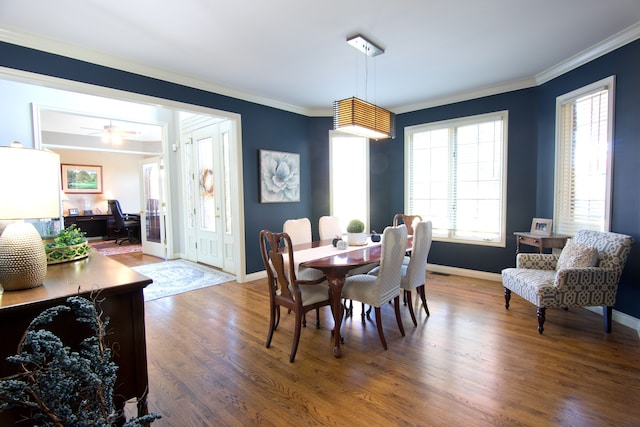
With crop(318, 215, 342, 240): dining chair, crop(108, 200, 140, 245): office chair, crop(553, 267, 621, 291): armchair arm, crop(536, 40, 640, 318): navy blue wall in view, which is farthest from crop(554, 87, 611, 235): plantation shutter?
crop(108, 200, 140, 245): office chair

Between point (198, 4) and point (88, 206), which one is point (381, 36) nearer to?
point (198, 4)

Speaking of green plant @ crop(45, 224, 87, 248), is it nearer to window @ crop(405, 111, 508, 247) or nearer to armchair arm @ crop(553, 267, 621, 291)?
armchair arm @ crop(553, 267, 621, 291)

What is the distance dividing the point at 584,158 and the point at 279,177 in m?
3.81

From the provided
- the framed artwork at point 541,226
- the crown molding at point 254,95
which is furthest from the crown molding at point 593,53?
the framed artwork at point 541,226

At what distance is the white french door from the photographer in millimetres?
6238

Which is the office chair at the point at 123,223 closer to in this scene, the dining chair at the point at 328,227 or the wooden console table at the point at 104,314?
the dining chair at the point at 328,227

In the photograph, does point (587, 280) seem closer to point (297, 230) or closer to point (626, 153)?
point (626, 153)

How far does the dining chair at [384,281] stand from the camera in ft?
8.36

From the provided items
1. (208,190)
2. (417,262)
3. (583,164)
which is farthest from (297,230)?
(583,164)

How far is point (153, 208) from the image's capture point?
6535 mm

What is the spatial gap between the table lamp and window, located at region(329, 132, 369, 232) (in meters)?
4.35

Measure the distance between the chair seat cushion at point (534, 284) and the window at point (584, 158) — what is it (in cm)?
79

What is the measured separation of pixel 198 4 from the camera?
2.39 m

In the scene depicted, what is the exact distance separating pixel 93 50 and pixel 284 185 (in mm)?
2779
